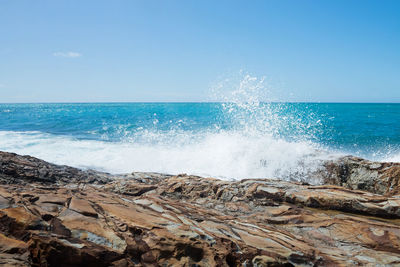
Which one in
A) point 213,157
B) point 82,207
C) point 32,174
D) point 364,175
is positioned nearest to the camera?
point 82,207

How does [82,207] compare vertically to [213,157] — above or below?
above

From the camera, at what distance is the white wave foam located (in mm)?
7977

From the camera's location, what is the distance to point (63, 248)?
79.7 inches

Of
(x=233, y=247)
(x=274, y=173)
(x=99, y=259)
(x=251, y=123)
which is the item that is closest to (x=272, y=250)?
(x=233, y=247)

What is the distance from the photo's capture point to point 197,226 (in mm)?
2830

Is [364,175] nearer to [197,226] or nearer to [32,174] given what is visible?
[197,226]

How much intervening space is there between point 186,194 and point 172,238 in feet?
7.98

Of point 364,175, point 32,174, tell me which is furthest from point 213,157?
point 32,174

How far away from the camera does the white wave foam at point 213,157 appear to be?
798 centimetres

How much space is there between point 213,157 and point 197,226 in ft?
26.2

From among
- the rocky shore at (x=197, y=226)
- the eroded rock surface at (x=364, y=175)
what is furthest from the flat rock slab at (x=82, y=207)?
the eroded rock surface at (x=364, y=175)

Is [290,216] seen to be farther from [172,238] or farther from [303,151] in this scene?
[303,151]

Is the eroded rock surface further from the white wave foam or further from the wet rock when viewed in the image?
the wet rock

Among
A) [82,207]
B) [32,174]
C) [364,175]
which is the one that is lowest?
[364,175]
